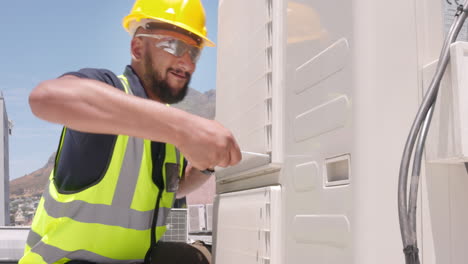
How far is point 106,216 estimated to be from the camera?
1.80 m

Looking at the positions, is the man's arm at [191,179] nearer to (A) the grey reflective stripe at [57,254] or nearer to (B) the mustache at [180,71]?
(B) the mustache at [180,71]

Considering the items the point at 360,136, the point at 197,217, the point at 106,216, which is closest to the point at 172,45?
the point at 106,216

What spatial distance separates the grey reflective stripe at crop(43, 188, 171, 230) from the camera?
5.80 feet

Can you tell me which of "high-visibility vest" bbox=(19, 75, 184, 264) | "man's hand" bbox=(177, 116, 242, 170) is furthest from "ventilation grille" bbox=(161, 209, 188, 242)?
"man's hand" bbox=(177, 116, 242, 170)

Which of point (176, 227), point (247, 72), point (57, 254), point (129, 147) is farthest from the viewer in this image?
point (176, 227)

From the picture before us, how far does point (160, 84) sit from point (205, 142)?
0.81 m

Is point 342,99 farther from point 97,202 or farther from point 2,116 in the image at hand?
point 2,116

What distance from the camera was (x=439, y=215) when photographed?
1015 millimetres

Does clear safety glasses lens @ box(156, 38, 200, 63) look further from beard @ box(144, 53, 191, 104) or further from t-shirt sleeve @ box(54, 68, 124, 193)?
t-shirt sleeve @ box(54, 68, 124, 193)

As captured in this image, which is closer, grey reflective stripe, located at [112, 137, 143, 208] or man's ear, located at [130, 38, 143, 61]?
grey reflective stripe, located at [112, 137, 143, 208]

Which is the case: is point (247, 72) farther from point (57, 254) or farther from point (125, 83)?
point (57, 254)

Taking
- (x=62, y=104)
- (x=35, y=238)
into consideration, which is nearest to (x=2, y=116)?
(x=35, y=238)

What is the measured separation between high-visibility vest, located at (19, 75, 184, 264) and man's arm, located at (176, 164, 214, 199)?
0.35 m

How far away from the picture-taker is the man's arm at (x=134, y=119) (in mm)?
1294
